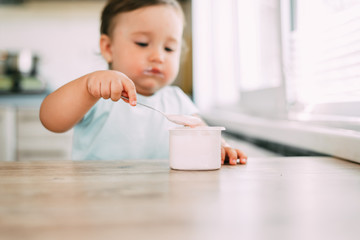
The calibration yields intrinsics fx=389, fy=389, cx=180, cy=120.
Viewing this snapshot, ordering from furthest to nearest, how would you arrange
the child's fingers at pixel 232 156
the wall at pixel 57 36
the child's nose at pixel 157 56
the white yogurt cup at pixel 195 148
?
the wall at pixel 57 36
the child's nose at pixel 157 56
the child's fingers at pixel 232 156
the white yogurt cup at pixel 195 148

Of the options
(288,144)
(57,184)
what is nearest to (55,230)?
(57,184)

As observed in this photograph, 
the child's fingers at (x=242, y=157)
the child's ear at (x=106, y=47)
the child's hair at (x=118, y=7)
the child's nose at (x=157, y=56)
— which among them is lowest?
the child's fingers at (x=242, y=157)

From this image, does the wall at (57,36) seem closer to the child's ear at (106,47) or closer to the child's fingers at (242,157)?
the child's ear at (106,47)

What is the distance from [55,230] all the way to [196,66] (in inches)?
125

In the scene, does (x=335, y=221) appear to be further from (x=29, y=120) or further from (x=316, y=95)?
(x=29, y=120)

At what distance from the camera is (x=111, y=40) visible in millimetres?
1160

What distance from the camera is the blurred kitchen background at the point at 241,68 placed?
3.67 feet

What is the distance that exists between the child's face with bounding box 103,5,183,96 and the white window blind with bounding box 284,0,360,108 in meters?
0.47

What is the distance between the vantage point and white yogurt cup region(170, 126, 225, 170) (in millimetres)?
662

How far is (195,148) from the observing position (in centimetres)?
67

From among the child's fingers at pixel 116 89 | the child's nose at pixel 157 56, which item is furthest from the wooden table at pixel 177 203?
the child's nose at pixel 157 56

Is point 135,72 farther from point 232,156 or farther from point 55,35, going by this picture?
point 55,35

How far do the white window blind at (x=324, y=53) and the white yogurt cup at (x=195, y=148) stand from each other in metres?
0.57

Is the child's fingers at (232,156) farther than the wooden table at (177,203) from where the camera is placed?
Yes
